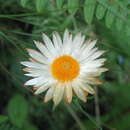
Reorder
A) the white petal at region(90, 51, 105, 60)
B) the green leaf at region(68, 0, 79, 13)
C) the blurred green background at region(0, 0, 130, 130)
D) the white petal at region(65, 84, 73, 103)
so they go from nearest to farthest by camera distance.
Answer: the white petal at region(65, 84, 73, 103)
the white petal at region(90, 51, 105, 60)
the green leaf at region(68, 0, 79, 13)
the blurred green background at region(0, 0, 130, 130)

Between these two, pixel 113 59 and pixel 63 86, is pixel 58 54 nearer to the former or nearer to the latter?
pixel 63 86

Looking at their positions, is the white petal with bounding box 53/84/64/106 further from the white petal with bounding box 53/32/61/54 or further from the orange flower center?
the white petal with bounding box 53/32/61/54

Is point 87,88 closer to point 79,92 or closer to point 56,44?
point 79,92

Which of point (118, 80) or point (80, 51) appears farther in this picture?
point (118, 80)

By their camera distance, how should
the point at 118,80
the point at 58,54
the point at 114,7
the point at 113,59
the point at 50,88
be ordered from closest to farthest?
the point at 50,88 → the point at 58,54 → the point at 114,7 → the point at 113,59 → the point at 118,80

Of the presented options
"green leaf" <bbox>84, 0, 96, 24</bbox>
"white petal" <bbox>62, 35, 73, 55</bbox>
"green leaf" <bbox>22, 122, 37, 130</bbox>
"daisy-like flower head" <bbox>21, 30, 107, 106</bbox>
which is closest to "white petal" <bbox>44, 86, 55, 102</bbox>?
"daisy-like flower head" <bbox>21, 30, 107, 106</bbox>

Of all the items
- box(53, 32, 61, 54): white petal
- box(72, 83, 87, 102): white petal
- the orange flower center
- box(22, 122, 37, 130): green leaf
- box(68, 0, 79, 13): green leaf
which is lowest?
box(22, 122, 37, 130): green leaf

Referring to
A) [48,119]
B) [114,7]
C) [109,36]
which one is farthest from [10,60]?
[114,7]
